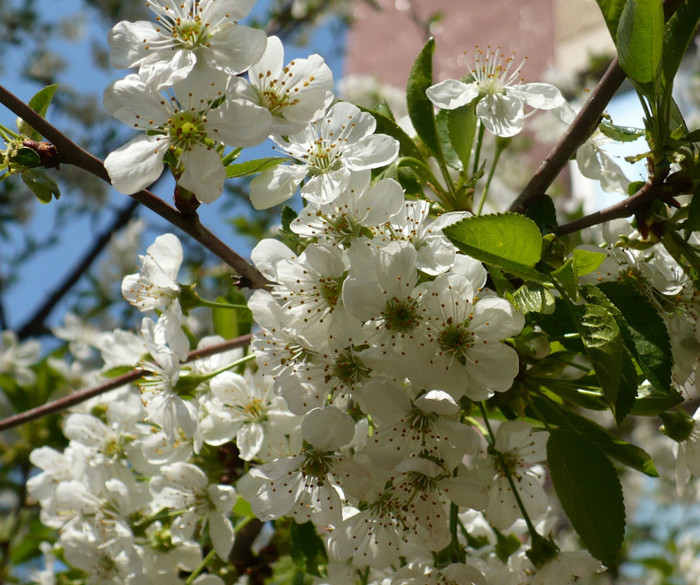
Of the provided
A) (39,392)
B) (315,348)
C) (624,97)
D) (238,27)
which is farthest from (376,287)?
(624,97)

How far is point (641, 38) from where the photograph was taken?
37.3 inches

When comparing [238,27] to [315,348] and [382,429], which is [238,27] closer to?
[315,348]

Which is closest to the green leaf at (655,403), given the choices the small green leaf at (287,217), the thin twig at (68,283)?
the small green leaf at (287,217)

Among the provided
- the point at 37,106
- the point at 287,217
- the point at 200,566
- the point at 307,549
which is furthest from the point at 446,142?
the point at 200,566

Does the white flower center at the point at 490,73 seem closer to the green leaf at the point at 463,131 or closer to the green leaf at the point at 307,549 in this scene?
the green leaf at the point at 463,131

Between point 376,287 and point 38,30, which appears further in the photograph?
point 38,30

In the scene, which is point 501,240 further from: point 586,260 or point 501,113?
point 501,113

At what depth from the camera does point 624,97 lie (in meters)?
4.71

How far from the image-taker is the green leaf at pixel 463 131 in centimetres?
121

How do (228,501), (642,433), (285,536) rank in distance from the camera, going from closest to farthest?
(228,501) < (285,536) < (642,433)

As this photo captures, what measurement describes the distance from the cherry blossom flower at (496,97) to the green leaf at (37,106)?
541 mm

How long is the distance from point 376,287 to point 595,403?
1.34ft

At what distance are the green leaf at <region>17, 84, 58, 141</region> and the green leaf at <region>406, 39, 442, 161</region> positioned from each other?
558 millimetres

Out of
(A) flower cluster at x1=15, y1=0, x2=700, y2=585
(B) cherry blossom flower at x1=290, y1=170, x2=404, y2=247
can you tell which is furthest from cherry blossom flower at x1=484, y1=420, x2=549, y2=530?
(B) cherry blossom flower at x1=290, y1=170, x2=404, y2=247
